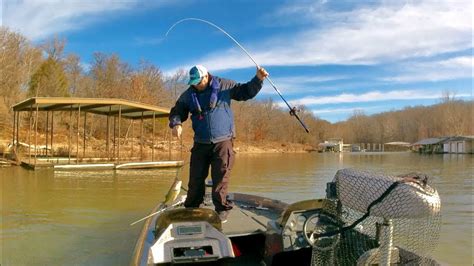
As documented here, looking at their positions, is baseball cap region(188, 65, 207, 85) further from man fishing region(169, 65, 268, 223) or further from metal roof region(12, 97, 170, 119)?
metal roof region(12, 97, 170, 119)

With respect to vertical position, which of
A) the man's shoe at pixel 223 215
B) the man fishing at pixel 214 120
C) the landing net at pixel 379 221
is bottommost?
the man's shoe at pixel 223 215

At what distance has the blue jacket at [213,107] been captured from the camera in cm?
459

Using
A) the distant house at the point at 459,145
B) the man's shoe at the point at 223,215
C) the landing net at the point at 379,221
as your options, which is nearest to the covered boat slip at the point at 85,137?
the man's shoe at the point at 223,215

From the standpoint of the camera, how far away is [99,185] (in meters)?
14.3

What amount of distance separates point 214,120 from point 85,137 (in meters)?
25.8

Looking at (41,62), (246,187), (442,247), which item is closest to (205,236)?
(442,247)

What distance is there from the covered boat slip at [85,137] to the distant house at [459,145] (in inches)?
1703

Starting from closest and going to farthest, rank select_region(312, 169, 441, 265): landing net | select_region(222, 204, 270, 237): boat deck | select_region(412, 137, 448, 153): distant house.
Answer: select_region(312, 169, 441, 265): landing net → select_region(222, 204, 270, 237): boat deck → select_region(412, 137, 448, 153): distant house

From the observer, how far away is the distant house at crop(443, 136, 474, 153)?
60.6 m

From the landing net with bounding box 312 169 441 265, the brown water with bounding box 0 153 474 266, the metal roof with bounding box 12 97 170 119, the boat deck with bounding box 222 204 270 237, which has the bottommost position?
the brown water with bounding box 0 153 474 266

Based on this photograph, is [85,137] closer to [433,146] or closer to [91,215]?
[91,215]

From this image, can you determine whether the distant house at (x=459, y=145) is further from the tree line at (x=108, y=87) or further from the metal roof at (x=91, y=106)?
the metal roof at (x=91, y=106)

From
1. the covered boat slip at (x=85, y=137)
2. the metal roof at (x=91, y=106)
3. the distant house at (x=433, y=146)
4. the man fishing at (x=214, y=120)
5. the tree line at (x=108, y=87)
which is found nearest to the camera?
the man fishing at (x=214, y=120)

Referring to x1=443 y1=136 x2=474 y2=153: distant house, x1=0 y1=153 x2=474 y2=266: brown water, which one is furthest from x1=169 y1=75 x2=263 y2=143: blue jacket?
x1=443 y1=136 x2=474 y2=153: distant house
